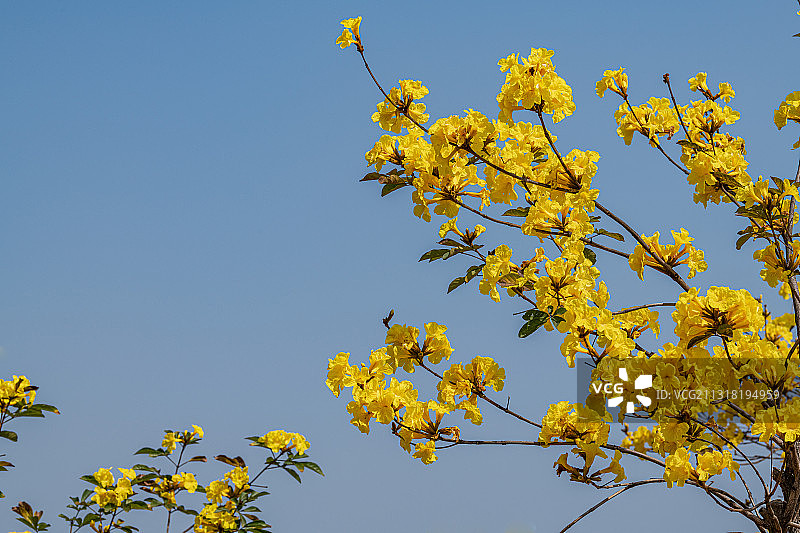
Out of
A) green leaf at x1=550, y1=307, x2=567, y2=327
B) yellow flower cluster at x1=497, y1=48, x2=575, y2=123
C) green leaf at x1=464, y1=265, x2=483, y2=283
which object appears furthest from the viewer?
green leaf at x1=464, y1=265, x2=483, y2=283

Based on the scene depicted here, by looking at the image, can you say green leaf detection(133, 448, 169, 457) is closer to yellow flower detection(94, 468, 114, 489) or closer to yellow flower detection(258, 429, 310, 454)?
Answer: yellow flower detection(94, 468, 114, 489)

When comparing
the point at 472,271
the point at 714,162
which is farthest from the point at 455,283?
the point at 714,162

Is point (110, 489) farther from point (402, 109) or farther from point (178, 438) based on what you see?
point (402, 109)

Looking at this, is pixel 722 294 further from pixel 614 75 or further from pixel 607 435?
pixel 614 75

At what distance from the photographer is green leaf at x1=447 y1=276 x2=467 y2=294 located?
1.86 metres

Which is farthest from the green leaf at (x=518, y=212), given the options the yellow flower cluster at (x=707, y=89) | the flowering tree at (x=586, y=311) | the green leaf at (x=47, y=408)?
the green leaf at (x=47, y=408)

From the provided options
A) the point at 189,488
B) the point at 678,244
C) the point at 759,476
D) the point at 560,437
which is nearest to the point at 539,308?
the point at 560,437

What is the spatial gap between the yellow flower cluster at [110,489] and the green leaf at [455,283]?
177 centimetres

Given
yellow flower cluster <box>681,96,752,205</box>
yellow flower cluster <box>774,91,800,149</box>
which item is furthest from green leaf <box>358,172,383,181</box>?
yellow flower cluster <box>774,91,800,149</box>

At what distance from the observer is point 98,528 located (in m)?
2.76

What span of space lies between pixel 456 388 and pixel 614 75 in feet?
3.35

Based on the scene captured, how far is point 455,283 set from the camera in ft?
6.14

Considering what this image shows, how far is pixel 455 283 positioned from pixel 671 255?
57cm

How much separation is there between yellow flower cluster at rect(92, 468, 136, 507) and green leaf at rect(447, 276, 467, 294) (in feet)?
5.82
